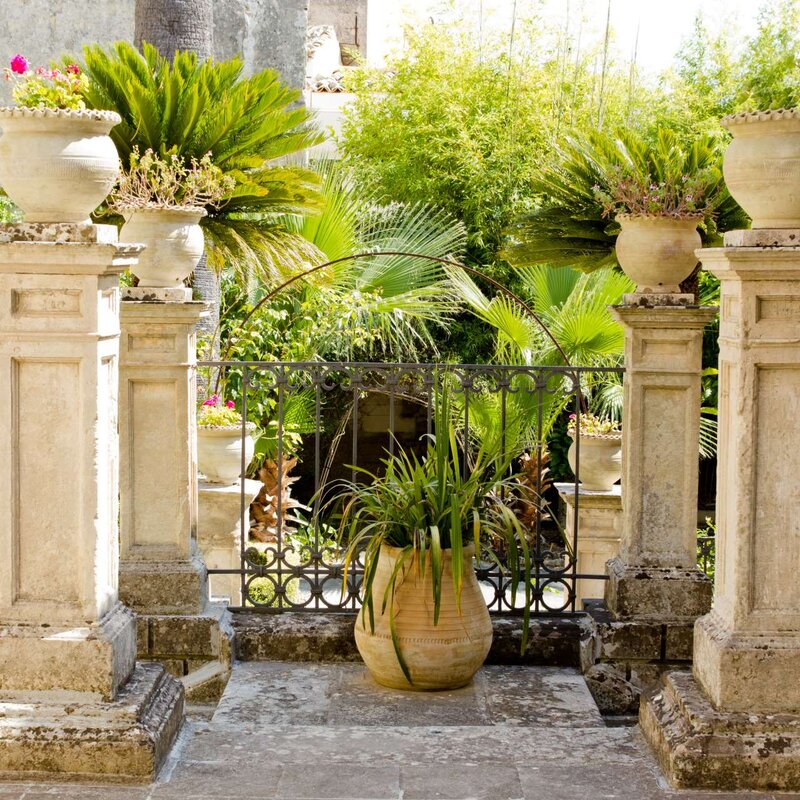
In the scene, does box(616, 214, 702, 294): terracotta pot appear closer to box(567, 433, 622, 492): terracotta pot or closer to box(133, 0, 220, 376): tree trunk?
box(567, 433, 622, 492): terracotta pot

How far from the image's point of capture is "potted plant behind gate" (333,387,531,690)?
4754 millimetres

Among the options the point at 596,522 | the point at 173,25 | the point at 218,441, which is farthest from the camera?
the point at 173,25

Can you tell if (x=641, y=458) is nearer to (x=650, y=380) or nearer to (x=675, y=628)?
(x=650, y=380)

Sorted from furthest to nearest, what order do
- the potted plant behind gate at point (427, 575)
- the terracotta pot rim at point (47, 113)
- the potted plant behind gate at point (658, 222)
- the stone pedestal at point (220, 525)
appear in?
the stone pedestal at point (220, 525) < the potted plant behind gate at point (658, 222) < the potted plant behind gate at point (427, 575) < the terracotta pot rim at point (47, 113)

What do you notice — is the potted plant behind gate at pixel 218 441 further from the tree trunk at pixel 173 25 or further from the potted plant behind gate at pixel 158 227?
the tree trunk at pixel 173 25

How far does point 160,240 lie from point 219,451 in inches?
91.1

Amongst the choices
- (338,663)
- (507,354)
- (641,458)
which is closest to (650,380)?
(641,458)

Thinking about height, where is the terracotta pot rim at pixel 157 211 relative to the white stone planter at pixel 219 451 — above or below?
above

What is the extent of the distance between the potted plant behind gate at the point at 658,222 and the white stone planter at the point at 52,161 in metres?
2.36

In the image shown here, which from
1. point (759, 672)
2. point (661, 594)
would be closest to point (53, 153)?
point (759, 672)

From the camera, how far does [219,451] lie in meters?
7.31

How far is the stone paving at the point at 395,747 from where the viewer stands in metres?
3.83

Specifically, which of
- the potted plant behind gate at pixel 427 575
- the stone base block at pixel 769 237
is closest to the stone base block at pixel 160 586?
the potted plant behind gate at pixel 427 575

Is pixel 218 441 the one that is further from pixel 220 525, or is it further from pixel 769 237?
pixel 769 237
